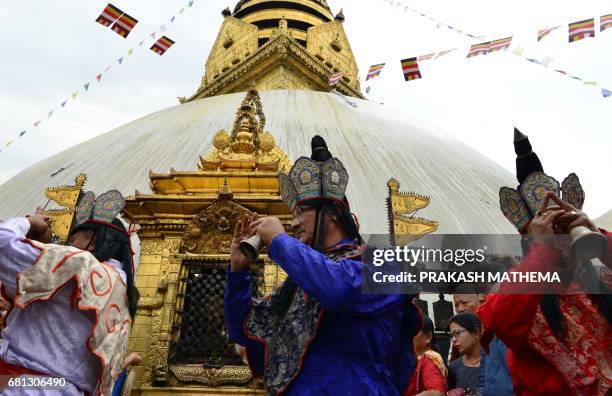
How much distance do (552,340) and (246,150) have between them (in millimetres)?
5343

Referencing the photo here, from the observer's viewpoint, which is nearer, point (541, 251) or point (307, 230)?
point (541, 251)

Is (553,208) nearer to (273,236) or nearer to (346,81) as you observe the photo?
(273,236)

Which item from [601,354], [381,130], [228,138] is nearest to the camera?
[601,354]

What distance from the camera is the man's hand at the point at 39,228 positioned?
2.30 m

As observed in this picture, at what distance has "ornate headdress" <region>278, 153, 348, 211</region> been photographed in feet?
6.62

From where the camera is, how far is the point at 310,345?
171 centimetres

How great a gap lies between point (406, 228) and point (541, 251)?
4.04 metres

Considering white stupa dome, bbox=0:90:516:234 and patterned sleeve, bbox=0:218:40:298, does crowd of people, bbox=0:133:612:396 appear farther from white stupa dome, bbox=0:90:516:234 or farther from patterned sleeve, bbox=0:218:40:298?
white stupa dome, bbox=0:90:516:234

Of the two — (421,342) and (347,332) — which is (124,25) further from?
(347,332)

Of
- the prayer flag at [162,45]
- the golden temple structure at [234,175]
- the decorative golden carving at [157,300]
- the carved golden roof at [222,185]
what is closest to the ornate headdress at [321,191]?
the golden temple structure at [234,175]

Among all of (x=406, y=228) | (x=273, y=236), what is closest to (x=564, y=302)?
(x=273, y=236)

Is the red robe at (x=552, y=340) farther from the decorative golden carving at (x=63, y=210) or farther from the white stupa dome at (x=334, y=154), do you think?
the white stupa dome at (x=334, y=154)

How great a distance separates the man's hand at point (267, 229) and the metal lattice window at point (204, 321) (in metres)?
3.15

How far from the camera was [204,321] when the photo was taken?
4.89 m
